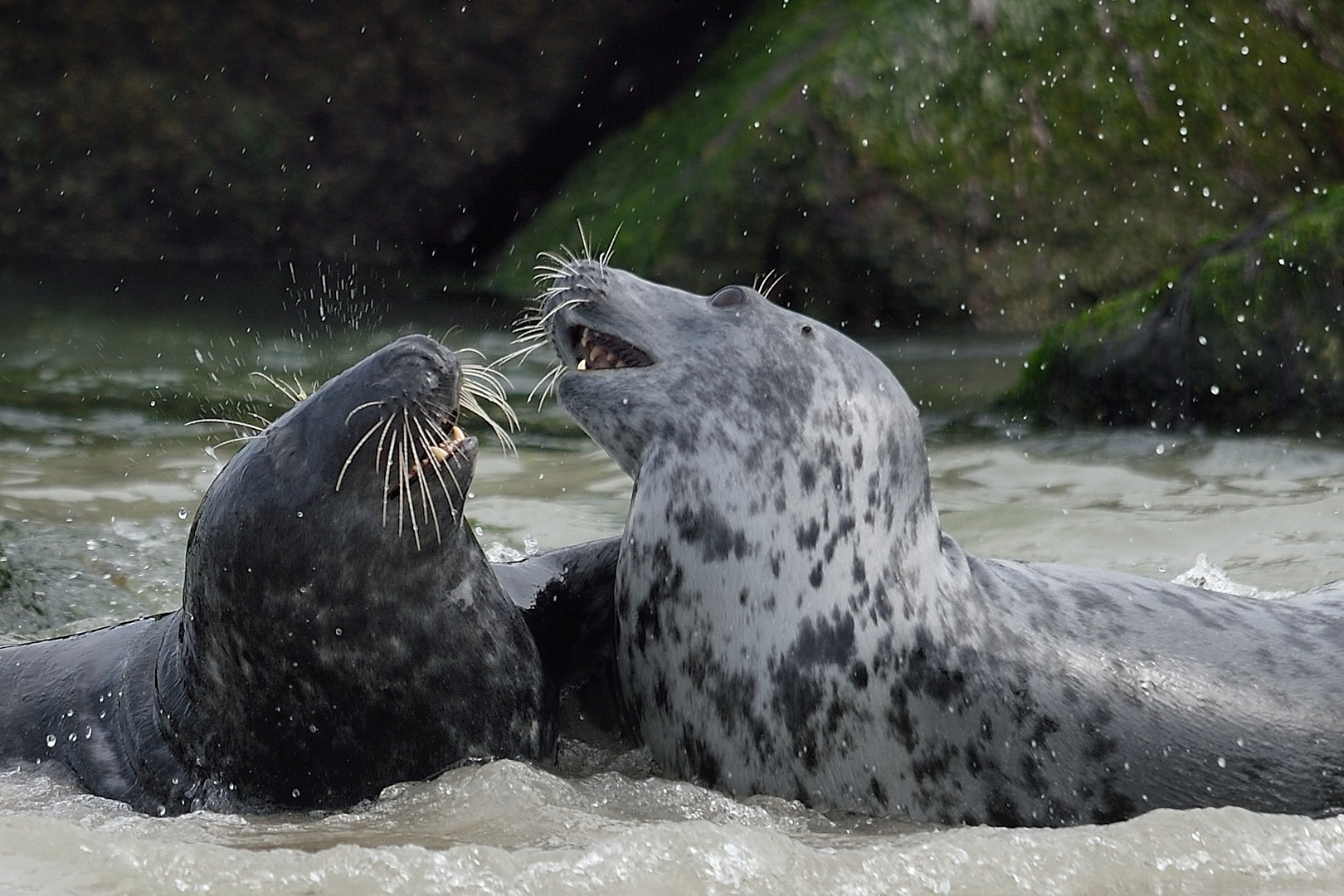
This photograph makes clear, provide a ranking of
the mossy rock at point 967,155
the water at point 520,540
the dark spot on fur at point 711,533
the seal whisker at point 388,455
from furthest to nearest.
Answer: the mossy rock at point 967,155 < the dark spot on fur at point 711,533 < the seal whisker at point 388,455 < the water at point 520,540

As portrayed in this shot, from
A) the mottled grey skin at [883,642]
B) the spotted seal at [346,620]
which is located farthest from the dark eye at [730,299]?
the spotted seal at [346,620]

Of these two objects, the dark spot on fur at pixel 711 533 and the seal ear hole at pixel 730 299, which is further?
the seal ear hole at pixel 730 299

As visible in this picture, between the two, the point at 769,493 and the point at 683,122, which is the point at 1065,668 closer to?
the point at 769,493

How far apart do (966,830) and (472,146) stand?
8.29 meters

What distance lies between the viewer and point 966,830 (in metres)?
3.52

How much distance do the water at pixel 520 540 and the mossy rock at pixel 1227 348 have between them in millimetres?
208

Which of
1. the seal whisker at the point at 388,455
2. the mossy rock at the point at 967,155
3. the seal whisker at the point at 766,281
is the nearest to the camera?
the seal whisker at the point at 388,455

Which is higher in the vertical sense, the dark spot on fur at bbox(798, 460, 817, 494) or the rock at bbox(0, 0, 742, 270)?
the rock at bbox(0, 0, 742, 270)

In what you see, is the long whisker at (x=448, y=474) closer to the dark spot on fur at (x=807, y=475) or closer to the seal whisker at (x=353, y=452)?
the seal whisker at (x=353, y=452)

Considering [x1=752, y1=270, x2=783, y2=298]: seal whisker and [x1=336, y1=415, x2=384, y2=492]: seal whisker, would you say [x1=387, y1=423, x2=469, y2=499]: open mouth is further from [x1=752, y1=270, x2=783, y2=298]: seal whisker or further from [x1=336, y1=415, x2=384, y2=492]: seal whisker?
[x1=752, y1=270, x2=783, y2=298]: seal whisker

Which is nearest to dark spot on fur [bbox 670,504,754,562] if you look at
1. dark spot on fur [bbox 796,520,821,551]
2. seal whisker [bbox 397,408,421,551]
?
dark spot on fur [bbox 796,520,821,551]

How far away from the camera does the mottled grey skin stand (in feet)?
12.2

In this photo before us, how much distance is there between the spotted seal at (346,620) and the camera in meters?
3.70

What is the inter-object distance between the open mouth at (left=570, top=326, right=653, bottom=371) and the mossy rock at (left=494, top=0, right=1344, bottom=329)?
5252 mm
